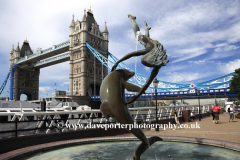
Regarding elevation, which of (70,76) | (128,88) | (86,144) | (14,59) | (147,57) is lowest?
(86,144)

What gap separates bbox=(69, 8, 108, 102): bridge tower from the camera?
49094 mm

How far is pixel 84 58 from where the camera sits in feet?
163

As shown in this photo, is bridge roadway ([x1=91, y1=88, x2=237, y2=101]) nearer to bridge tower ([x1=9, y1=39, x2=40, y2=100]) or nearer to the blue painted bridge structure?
the blue painted bridge structure

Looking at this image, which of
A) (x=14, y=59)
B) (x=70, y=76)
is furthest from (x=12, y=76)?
(x=70, y=76)

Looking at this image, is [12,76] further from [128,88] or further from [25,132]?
[128,88]

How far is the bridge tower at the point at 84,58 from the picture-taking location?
4909cm

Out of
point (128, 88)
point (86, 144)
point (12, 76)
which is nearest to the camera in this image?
point (128, 88)

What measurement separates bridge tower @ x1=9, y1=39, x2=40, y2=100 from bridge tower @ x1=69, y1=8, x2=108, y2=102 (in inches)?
934

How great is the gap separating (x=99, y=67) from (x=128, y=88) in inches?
2008

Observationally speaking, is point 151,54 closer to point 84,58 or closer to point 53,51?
point 84,58

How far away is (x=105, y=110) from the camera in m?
3.88

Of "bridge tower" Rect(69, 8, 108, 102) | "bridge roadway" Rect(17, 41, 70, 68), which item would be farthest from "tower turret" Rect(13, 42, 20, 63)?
"bridge tower" Rect(69, 8, 108, 102)

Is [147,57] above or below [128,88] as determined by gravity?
above

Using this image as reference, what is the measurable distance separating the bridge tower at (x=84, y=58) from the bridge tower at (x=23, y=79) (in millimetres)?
23726
